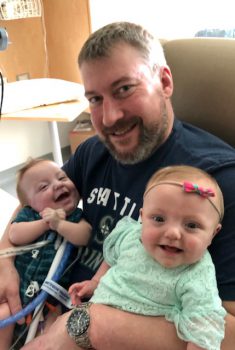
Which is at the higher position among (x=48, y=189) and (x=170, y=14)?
(x=170, y=14)

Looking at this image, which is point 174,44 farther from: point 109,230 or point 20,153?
point 20,153

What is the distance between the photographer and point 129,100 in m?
1.13

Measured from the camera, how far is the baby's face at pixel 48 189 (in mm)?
1363

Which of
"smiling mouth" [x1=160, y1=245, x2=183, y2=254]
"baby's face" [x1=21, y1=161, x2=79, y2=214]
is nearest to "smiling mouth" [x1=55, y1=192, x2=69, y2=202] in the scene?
"baby's face" [x1=21, y1=161, x2=79, y2=214]

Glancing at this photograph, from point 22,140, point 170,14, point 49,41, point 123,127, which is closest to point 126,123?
point 123,127

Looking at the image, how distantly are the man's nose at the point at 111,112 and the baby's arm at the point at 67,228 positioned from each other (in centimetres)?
37

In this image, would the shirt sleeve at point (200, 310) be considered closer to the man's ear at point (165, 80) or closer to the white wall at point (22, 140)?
the man's ear at point (165, 80)

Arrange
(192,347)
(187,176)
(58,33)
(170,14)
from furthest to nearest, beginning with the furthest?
(58,33) → (170,14) → (187,176) → (192,347)

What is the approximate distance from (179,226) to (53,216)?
0.53 m

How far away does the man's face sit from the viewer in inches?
43.8

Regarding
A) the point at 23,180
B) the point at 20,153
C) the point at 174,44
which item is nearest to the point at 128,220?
the point at 23,180

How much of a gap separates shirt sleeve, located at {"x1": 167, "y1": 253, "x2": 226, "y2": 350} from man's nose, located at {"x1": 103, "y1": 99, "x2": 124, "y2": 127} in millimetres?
505

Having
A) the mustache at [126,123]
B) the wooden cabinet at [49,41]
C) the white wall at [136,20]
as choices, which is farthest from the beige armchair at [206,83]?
the wooden cabinet at [49,41]

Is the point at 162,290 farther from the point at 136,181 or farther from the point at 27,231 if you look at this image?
the point at 27,231
